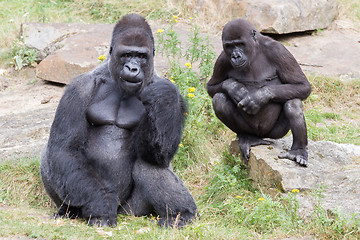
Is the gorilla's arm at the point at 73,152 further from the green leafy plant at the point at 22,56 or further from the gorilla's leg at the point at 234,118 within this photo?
the green leafy plant at the point at 22,56

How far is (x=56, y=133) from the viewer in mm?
4152

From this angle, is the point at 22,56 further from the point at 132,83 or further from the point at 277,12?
the point at 132,83

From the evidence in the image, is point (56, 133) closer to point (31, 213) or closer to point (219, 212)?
point (31, 213)

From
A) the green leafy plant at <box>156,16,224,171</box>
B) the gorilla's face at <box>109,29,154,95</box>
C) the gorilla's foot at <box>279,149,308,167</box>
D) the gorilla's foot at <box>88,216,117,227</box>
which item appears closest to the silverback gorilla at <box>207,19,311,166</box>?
the gorilla's foot at <box>279,149,308,167</box>

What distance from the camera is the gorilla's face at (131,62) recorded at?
12.8 ft

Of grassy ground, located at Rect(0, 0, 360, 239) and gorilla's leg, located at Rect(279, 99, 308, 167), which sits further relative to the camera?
gorilla's leg, located at Rect(279, 99, 308, 167)

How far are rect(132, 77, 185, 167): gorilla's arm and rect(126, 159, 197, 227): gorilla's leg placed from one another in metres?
0.13

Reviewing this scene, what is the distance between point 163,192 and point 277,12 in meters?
4.89

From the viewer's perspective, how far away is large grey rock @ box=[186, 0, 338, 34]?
27.3 feet

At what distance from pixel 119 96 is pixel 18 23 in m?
5.09

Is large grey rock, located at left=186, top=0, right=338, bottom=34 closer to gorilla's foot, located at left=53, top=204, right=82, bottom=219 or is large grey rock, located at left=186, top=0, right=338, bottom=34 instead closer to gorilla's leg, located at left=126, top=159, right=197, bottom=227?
gorilla's leg, located at left=126, top=159, right=197, bottom=227

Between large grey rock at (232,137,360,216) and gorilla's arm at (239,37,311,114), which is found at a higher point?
gorilla's arm at (239,37,311,114)

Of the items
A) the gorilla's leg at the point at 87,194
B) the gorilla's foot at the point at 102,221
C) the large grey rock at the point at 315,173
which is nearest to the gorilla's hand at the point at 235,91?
the large grey rock at the point at 315,173

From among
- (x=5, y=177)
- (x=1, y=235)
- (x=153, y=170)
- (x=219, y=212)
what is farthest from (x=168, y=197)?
(x=5, y=177)
